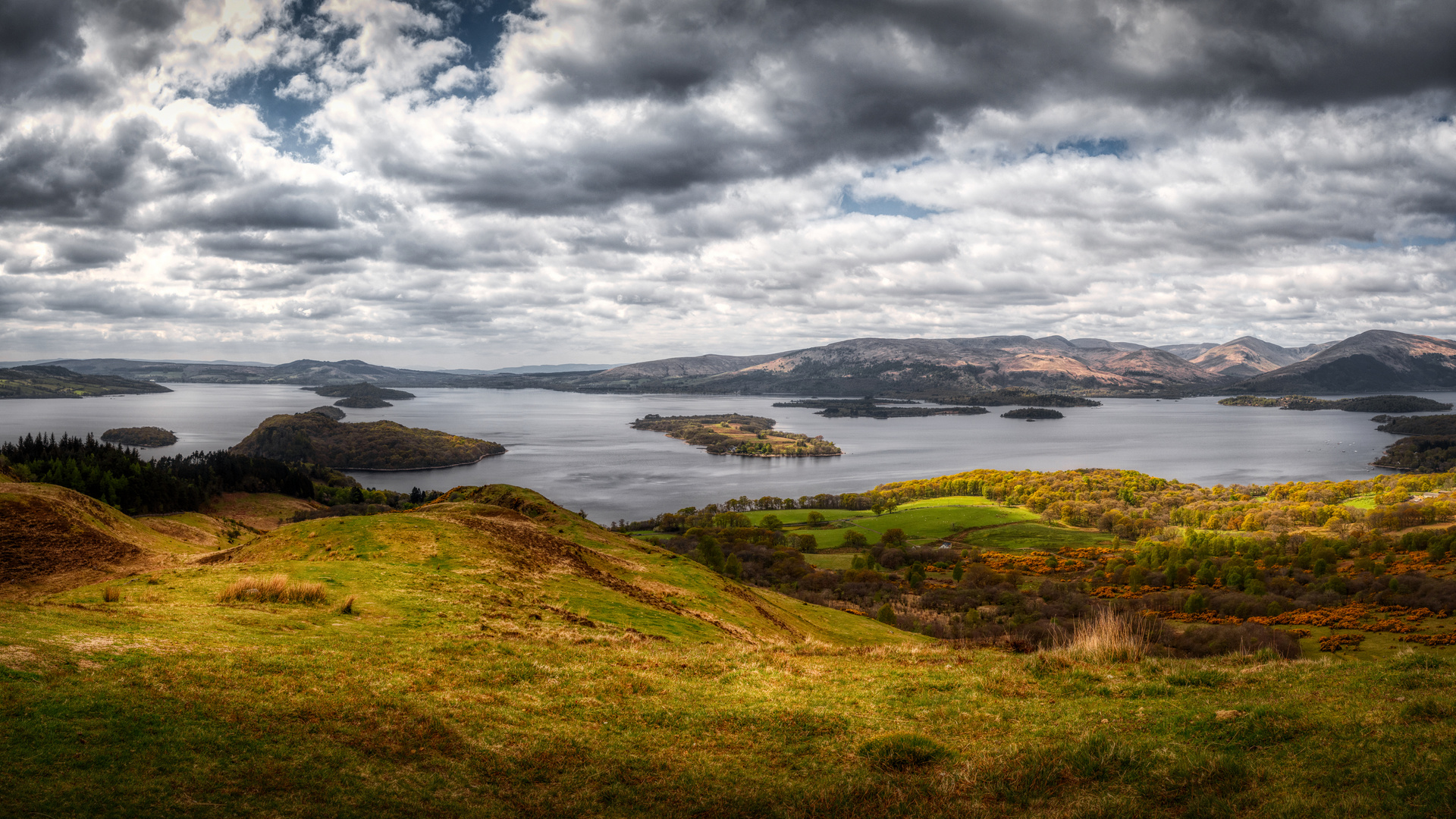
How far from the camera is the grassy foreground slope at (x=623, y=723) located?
816cm

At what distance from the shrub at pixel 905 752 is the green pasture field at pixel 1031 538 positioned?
107m

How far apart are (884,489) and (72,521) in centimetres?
14949

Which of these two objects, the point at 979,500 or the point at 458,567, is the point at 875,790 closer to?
the point at 458,567

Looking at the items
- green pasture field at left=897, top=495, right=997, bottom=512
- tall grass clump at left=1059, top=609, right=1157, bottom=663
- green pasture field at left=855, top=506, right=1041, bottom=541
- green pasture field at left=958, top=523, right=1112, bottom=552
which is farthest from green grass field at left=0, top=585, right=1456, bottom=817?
green pasture field at left=897, top=495, right=997, bottom=512

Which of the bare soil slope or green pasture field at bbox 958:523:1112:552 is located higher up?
the bare soil slope

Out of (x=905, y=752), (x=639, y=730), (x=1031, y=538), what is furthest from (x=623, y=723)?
(x=1031, y=538)

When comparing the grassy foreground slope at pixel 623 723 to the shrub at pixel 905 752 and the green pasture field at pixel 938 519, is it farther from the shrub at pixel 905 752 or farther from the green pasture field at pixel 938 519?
the green pasture field at pixel 938 519

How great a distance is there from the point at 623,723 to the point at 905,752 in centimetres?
478

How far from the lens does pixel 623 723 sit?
11828 millimetres

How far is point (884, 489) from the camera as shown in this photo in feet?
523

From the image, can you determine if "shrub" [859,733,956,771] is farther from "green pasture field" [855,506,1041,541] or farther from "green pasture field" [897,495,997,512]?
"green pasture field" [897,495,997,512]

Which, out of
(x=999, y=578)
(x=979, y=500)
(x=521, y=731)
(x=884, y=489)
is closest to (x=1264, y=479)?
(x=979, y=500)

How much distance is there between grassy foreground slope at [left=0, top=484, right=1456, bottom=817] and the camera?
26.8ft

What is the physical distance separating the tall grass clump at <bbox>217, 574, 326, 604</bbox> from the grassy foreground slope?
423mm
